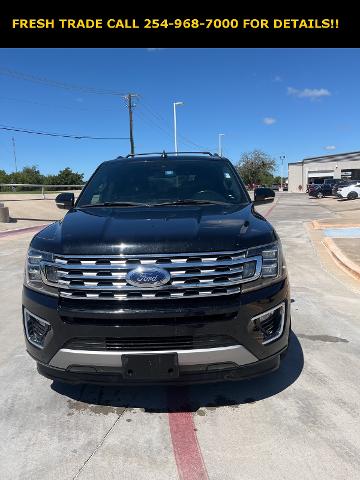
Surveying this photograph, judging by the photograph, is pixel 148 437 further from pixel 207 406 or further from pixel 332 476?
pixel 332 476

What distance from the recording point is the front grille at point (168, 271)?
2562 mm

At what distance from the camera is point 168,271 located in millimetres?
2572

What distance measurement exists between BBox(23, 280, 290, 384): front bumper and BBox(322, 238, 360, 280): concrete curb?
200 inches

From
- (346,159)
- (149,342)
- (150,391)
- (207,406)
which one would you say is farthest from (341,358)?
(346,159)

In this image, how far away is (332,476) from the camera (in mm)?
2373

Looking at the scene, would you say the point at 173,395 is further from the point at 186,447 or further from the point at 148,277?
the point at 148,277

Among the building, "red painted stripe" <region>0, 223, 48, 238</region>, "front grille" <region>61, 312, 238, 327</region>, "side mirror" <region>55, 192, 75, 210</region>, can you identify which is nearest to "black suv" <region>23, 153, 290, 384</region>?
"front grille" <region>61, 312, 238, 327</region>

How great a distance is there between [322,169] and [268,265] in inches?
3032

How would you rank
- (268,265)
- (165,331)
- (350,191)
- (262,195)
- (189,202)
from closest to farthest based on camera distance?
(165,331) → (268,265) → (189,202) → (262,195) → (350,191)

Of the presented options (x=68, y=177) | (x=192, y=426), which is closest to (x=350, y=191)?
(x=192, y=426)

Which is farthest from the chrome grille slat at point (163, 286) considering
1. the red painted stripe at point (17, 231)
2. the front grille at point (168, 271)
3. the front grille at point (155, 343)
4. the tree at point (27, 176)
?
the tree at point (27, 176)

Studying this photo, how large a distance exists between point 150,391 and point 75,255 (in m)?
1.31

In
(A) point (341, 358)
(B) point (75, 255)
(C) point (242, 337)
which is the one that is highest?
(B) point (75, 255)

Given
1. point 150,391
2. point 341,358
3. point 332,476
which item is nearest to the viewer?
point 332,476
